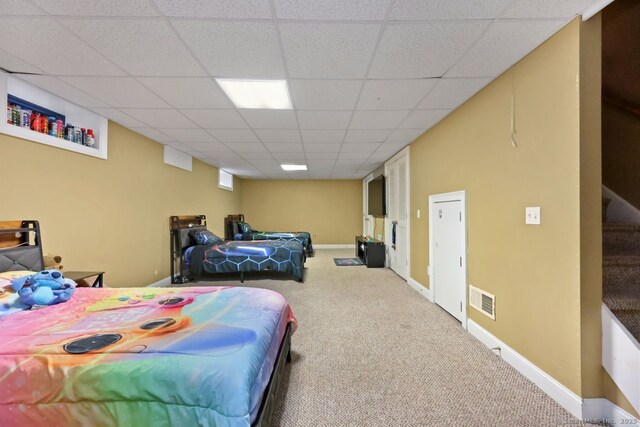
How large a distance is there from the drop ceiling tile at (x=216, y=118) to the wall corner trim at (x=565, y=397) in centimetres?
363

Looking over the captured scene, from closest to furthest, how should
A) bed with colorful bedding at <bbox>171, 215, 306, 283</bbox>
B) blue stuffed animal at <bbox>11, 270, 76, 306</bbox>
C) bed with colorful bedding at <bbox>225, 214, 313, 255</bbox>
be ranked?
blue stuffed animal at <bbox>11, 270, 76, 306</bbox> → bed with colorful bedding at <bbox>171, 215, 306, 283</bbox> → bed with colorful bedding at <bbox>225, 214, 313, 255</bbox>

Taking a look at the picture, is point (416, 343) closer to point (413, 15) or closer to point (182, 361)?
point (182, 361)

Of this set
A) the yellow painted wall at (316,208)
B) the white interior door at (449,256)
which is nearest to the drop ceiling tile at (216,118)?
the white interior door at (449,256)

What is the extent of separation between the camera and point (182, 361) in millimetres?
1117

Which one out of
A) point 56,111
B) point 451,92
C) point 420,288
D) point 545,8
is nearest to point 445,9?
point 545,8

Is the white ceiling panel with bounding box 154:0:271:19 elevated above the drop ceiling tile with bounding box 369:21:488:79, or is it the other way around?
the white ceiling panel with bounding box 154:0:271:19

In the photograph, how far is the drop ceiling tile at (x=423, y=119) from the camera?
3008 millimetres

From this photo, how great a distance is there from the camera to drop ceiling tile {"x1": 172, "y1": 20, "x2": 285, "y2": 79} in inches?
65.0

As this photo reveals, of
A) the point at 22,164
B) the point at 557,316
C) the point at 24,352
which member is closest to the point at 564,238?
the point at 557,316

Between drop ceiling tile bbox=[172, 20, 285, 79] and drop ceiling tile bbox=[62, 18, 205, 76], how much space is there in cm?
11

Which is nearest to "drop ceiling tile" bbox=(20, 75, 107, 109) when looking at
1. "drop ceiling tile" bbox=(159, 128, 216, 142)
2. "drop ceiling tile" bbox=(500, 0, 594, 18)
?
"drop ceiling tile" bbox=(159, 128, 216, 142)

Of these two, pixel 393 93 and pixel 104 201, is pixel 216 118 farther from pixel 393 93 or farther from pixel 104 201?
pixel 393 93

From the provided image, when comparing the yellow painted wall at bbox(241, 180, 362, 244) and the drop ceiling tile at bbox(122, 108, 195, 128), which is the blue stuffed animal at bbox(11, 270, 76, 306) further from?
the yellow painted wall at bbox(241, 180, 362, 244)

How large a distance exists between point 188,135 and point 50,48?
79.2 inches
